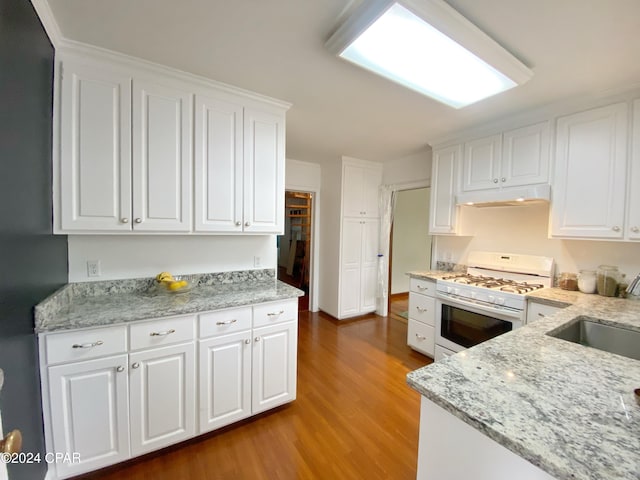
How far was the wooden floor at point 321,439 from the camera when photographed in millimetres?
1518

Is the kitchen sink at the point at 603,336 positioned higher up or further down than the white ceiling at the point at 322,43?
further down

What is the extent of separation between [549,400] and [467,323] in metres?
1.87

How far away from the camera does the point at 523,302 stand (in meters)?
2.08

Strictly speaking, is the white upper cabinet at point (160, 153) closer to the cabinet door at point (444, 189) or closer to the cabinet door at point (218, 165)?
the cabinet door at point (218, 165)

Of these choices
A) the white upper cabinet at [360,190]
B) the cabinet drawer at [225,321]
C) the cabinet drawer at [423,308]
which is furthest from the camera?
the white upper cabinet at [360,190]

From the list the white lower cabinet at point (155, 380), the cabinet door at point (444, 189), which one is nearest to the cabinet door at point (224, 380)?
the white lower cabinet at point (155, 380)

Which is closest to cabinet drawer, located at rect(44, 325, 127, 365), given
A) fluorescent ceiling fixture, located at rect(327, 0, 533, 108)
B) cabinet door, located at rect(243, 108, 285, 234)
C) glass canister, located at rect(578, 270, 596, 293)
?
cabinet door, located at rect(243, 108, 285, 234)

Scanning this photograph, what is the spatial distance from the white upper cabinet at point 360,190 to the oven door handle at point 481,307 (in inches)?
68.7

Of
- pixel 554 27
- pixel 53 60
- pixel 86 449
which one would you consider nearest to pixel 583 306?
pixel 554 27

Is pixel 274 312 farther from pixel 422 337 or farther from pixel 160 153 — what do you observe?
pixel 422 337

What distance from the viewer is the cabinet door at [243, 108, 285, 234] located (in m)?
2.06

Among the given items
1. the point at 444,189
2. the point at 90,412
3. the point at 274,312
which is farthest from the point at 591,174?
the point at 90,412

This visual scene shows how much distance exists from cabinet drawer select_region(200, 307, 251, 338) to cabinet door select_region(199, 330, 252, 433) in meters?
0.04

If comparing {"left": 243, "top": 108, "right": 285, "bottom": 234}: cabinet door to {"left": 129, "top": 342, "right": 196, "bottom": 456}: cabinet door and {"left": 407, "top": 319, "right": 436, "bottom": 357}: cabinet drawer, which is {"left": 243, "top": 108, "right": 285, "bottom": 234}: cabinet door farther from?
{"left": 407, "top": 319, "right": 436, "bottom": 357}: cabinet drawer
